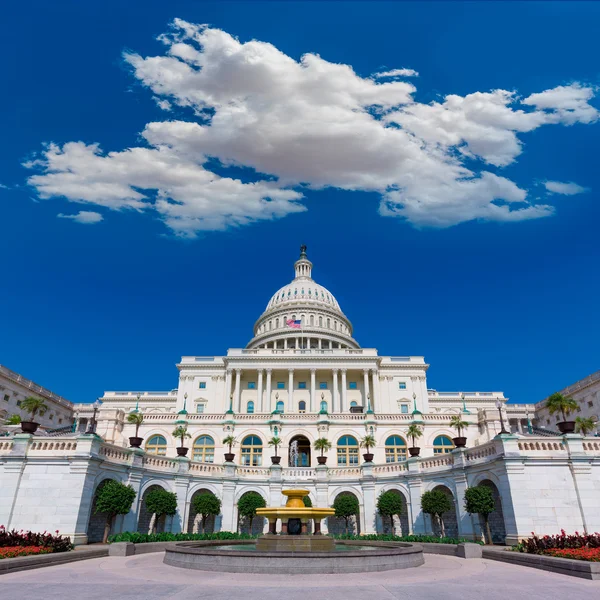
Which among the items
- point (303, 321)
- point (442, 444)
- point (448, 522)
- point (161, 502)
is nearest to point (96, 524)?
point (161, 502)

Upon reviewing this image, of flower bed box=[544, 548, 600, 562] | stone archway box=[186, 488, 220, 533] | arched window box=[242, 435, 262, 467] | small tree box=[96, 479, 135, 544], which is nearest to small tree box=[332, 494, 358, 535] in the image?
stone archway box=[186, 488, 220, 533]

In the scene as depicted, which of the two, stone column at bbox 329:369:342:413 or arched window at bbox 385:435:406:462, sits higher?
stone column at bbox 329:369:342:413

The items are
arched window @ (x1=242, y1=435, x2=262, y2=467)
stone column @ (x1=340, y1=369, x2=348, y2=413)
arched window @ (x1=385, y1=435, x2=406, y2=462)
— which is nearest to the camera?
arched window @ (x1=385, y1=435, x2=406, y2=462)

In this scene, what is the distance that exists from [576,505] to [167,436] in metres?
42.5

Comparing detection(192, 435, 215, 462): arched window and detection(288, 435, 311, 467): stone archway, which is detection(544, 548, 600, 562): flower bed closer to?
detection(288, 435, 311, 467): stone archway

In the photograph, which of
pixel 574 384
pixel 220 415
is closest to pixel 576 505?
pixel 220 415

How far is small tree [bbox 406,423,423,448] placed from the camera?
158ft

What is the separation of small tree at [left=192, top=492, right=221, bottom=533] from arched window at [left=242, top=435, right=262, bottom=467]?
681 inches

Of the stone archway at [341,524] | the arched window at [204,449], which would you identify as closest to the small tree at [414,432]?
the stone archway at [341,524]

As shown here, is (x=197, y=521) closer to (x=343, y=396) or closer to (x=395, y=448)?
(x=395, y=448)

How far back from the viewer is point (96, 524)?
30.3 metres

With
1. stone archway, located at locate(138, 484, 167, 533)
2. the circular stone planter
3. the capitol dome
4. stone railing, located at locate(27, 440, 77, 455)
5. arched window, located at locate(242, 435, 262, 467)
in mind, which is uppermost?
the capitol dome

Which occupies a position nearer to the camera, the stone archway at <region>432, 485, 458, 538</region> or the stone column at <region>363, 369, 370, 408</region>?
the stone archway at <region>432, 485, 458, 538</region>

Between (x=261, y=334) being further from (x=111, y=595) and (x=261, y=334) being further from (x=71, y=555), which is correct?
(x=111, y=595)
